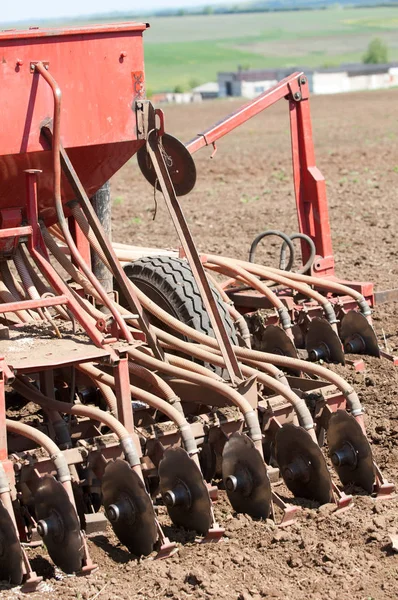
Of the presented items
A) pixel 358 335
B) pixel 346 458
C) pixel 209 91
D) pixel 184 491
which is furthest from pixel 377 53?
pixel 184 491

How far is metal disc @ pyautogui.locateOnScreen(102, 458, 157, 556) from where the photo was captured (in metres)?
4.66

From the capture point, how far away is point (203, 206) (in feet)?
49.0

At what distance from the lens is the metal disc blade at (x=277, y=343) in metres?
6.71

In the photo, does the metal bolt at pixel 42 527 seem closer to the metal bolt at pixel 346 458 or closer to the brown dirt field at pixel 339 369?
the brown dirt field at pixel 339 369

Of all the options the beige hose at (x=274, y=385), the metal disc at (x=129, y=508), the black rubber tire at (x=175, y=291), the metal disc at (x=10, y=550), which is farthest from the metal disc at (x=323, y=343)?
the metal disc at (x=10, y=550)

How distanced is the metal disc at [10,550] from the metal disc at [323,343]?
9.73ft

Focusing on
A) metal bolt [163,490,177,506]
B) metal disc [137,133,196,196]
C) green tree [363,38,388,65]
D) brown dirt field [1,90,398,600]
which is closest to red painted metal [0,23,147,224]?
metal disc [137,133,196,196]

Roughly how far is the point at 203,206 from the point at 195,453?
33.6 ft

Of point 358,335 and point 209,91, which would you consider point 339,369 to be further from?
point 209,91

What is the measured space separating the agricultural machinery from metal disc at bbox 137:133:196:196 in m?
0.01

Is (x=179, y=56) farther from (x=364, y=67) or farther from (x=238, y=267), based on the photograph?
(x=238, y=267)

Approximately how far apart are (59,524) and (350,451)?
4.81 ft

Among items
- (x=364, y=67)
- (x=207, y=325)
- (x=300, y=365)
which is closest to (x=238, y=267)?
(x=207, y=325)

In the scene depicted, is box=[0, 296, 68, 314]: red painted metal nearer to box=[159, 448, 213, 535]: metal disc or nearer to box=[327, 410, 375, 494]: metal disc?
box=[159, 448, 213, 535]: metal disc
